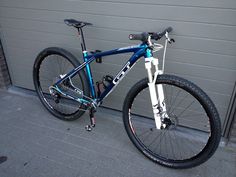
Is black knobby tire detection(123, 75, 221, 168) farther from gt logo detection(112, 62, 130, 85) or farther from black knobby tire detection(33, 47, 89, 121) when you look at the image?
black knobby tire detection(33, 47, 89, 121)

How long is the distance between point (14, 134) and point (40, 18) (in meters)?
1.49

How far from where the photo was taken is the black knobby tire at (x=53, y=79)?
3031mm

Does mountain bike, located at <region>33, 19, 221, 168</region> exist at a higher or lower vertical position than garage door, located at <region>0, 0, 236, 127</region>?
lower

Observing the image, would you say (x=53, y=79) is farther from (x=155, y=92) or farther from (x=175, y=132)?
(x=175, y=132)

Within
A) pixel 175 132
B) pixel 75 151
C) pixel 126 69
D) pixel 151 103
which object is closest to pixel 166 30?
pixel 126 69

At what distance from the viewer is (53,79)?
11.0ft

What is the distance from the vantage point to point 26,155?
2627mm

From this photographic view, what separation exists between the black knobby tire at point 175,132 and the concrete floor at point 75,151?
15 centimetres

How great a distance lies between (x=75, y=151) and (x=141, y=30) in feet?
4.94

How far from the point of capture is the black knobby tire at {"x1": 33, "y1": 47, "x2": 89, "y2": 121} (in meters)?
3.03

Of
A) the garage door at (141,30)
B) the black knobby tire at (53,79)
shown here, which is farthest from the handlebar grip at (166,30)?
the black knobby tire at (53,79)

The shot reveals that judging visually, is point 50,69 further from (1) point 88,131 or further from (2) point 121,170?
(2) point 121,170

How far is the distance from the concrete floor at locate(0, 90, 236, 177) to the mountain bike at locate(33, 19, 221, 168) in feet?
0.43

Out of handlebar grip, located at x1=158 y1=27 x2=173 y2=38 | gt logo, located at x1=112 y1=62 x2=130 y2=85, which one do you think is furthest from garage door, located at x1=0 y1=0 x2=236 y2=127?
gt logo, located at x1=112 y1=62 x2=130 y2=85
